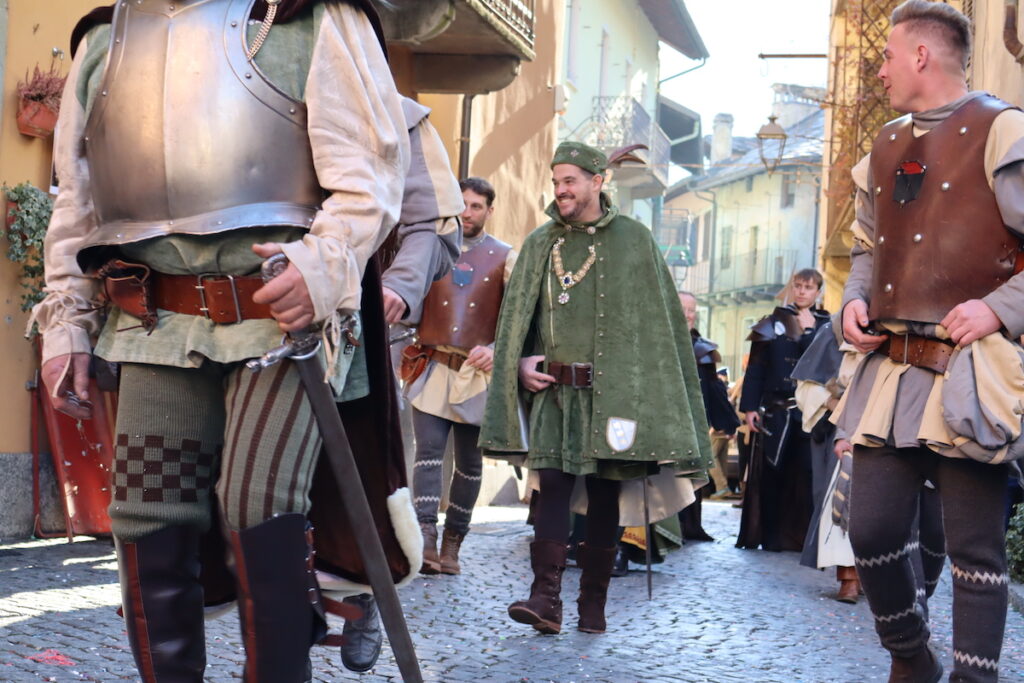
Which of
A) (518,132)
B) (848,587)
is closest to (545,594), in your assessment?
(848,587)

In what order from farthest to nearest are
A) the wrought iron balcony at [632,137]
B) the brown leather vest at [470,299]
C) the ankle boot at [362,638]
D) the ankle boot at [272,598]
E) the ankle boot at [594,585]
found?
the wrought iron balcony at [632,137]
the brown leather vest at [470,299]
the ankle boot at [594,585]
the ankle boot at [362,638]
the ankle boot at [272,598]

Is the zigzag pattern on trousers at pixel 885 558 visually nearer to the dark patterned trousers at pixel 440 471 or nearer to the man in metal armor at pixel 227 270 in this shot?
the man in metal armor at pixel 227 270

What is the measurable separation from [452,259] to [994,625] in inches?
79.3

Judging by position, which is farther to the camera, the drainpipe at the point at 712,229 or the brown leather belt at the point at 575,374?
the drainpipe at the point at 712,229

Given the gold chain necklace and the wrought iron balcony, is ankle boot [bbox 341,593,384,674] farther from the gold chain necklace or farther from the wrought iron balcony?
the wrought iron balcony

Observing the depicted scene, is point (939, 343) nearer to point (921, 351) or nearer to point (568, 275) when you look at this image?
point (921, 351)

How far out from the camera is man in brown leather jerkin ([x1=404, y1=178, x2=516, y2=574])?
849cm

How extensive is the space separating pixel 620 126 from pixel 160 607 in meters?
Result: 27.5

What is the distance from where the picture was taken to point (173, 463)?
131 inches

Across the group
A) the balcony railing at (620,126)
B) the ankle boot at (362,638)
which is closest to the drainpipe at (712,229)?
the balcony railing at (620,126)

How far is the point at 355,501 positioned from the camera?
3.35 meters

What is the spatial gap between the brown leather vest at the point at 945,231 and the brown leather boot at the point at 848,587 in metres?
4.26

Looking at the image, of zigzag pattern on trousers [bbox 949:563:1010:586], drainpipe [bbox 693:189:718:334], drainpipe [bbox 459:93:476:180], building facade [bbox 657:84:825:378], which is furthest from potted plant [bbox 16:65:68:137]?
drainpipe [bbox 693:189:718:334]

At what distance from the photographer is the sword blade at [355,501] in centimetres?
328
